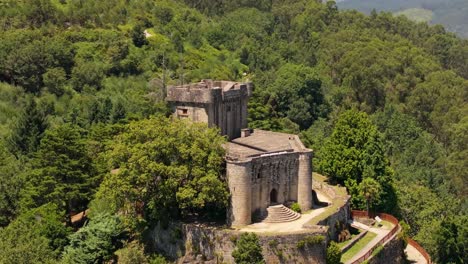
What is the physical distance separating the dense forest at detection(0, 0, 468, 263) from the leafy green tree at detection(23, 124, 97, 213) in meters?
0.15

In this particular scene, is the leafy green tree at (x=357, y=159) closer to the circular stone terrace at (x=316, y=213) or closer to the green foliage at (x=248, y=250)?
the circular stone terrace at (x=316, y=213)

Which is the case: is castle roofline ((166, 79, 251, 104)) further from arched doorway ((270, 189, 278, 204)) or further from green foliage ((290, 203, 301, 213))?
green foliage ((290, 203, 301, 213))

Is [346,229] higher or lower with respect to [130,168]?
lower

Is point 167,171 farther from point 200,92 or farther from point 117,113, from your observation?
point 117,113

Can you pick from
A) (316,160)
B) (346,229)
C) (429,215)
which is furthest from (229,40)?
(346,229)

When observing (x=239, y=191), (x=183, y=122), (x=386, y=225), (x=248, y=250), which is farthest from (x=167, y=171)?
(x=386, y=225)

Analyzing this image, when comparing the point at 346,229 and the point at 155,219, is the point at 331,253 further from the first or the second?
the point at 155,219

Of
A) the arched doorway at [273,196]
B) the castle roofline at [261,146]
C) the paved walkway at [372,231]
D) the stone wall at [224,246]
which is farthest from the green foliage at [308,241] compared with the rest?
the castle roofline at [261,146]

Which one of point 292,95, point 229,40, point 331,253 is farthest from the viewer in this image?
point 229,40

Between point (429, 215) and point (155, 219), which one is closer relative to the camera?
point (155, 219)

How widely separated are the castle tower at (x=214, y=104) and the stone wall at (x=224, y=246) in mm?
11248

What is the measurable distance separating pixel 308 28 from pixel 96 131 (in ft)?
316

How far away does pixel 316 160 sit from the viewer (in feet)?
239

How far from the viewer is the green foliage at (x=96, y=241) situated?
4741cm
